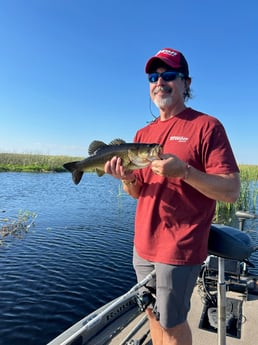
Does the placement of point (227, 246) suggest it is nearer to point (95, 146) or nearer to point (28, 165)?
point (95, 146)

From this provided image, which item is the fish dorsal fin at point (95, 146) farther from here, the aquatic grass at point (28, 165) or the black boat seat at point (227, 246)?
the aquatic grass at point (28, 165)

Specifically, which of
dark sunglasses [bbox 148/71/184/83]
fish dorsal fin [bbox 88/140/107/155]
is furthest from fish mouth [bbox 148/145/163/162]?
fish dorsal fin [bbox 88/140/107/155]

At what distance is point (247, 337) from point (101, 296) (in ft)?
14.8

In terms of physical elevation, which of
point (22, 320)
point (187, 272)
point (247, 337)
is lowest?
point (22, 320)

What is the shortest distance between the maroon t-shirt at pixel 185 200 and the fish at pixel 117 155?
15cm

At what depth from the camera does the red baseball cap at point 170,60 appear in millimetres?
2637

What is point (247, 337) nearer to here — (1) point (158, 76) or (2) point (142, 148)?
(2) point (142, 148)

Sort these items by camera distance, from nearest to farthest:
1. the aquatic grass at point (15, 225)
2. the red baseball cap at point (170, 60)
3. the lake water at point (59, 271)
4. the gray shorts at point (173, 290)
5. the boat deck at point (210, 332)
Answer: the gray shorts at point (173, 290), the red baseball cap at point (170, 60), the boat deck at point (210, 332), the lake water at point (59, 271), the aquatic grass at point (15, 225)

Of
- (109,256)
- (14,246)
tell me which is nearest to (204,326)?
(109,256)

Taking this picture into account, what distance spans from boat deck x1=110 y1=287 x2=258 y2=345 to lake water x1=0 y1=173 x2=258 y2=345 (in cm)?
273

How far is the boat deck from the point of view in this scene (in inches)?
150

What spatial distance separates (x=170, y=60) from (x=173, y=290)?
188cm

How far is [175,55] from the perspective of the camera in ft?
8.83

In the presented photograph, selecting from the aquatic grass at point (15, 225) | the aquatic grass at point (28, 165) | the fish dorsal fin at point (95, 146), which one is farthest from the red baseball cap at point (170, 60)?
the aquatic grass at point (28, 165)
